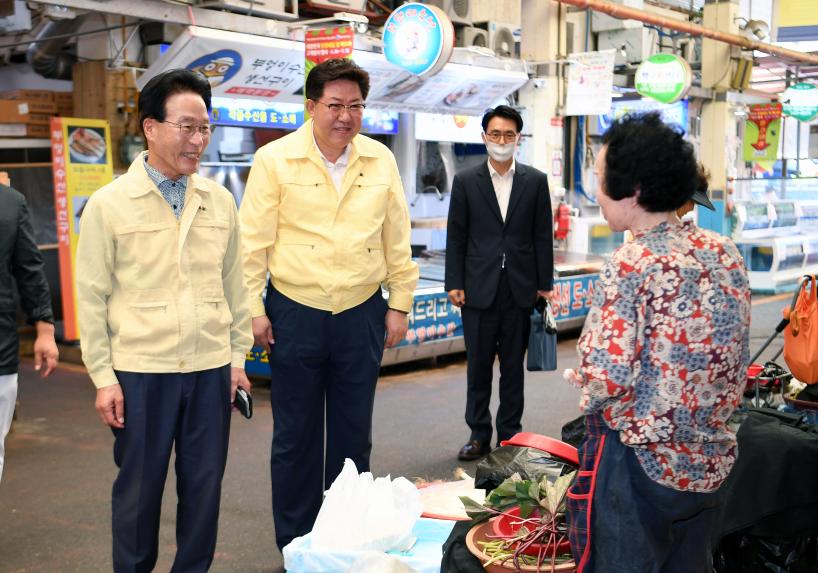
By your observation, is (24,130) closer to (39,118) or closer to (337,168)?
(39,118)

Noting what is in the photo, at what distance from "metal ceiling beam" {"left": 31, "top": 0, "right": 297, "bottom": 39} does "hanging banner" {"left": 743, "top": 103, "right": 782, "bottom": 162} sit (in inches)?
422

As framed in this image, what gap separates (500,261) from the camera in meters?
5.75

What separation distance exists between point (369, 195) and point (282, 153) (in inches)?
16.1

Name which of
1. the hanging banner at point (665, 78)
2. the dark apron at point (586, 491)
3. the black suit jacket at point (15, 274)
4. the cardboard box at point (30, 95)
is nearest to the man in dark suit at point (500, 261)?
the black suit jacket at point (15, 274)

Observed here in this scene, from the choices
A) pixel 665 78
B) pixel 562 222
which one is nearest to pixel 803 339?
pixel 562 222

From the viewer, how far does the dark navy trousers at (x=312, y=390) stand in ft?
13.5

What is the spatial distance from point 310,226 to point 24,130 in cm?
691

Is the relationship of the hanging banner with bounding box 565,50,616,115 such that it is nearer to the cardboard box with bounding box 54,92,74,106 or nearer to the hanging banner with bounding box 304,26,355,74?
the hanging banner with bounding box 304,26,355,74

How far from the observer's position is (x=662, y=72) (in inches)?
525

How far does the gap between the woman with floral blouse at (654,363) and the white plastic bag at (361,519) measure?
1.22 metres

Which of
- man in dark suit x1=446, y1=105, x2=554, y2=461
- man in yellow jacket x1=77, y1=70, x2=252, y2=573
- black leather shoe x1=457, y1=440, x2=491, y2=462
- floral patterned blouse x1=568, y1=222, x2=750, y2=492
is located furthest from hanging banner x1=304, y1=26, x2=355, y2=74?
floral patterned blouse x1=568, y1=222, x2=750, y2=492

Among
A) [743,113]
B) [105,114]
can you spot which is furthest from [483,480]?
[743,113]

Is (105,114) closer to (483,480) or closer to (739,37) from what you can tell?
(483,480)

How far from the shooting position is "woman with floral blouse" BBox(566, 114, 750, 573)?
8.34ft
